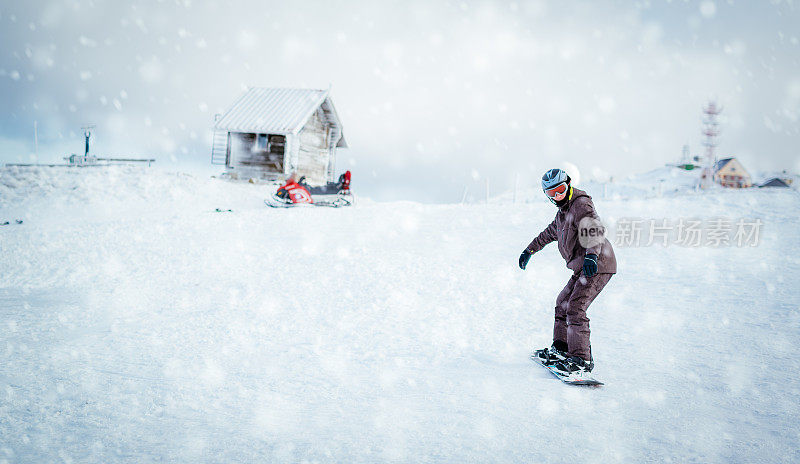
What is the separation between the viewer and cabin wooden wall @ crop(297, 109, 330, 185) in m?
24.4

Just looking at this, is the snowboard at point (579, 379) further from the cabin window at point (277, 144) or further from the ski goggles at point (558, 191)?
the cabin window at point (277, 144)

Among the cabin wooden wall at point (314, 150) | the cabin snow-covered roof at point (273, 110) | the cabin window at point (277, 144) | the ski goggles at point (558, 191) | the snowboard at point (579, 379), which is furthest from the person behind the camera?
the cabin wooden wall at point (314, 150)

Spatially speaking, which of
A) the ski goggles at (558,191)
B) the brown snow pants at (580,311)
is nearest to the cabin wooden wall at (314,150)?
the ski goggles at (558,191)

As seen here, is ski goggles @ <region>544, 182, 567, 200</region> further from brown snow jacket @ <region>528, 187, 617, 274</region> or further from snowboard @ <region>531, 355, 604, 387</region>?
snowboard @ <region>531, 355, 604, 387</region>

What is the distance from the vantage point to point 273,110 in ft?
79.5

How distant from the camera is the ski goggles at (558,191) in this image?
157 inches

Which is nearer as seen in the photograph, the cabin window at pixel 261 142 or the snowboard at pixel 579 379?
the snowboard at pixel 579 379

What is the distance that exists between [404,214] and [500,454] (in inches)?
426

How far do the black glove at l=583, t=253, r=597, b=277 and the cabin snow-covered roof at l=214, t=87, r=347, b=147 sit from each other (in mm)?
20742

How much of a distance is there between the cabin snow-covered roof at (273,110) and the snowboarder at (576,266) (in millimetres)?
20291

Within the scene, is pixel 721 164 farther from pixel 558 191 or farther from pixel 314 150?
pixel 558 191

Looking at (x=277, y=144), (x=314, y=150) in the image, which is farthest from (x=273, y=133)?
(x=314, y=150)

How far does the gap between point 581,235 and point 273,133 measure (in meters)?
21.1

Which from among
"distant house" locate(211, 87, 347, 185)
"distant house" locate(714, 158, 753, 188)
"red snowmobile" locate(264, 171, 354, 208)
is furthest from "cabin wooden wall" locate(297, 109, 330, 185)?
"distant house" locate(714, 158, 753, 188)
